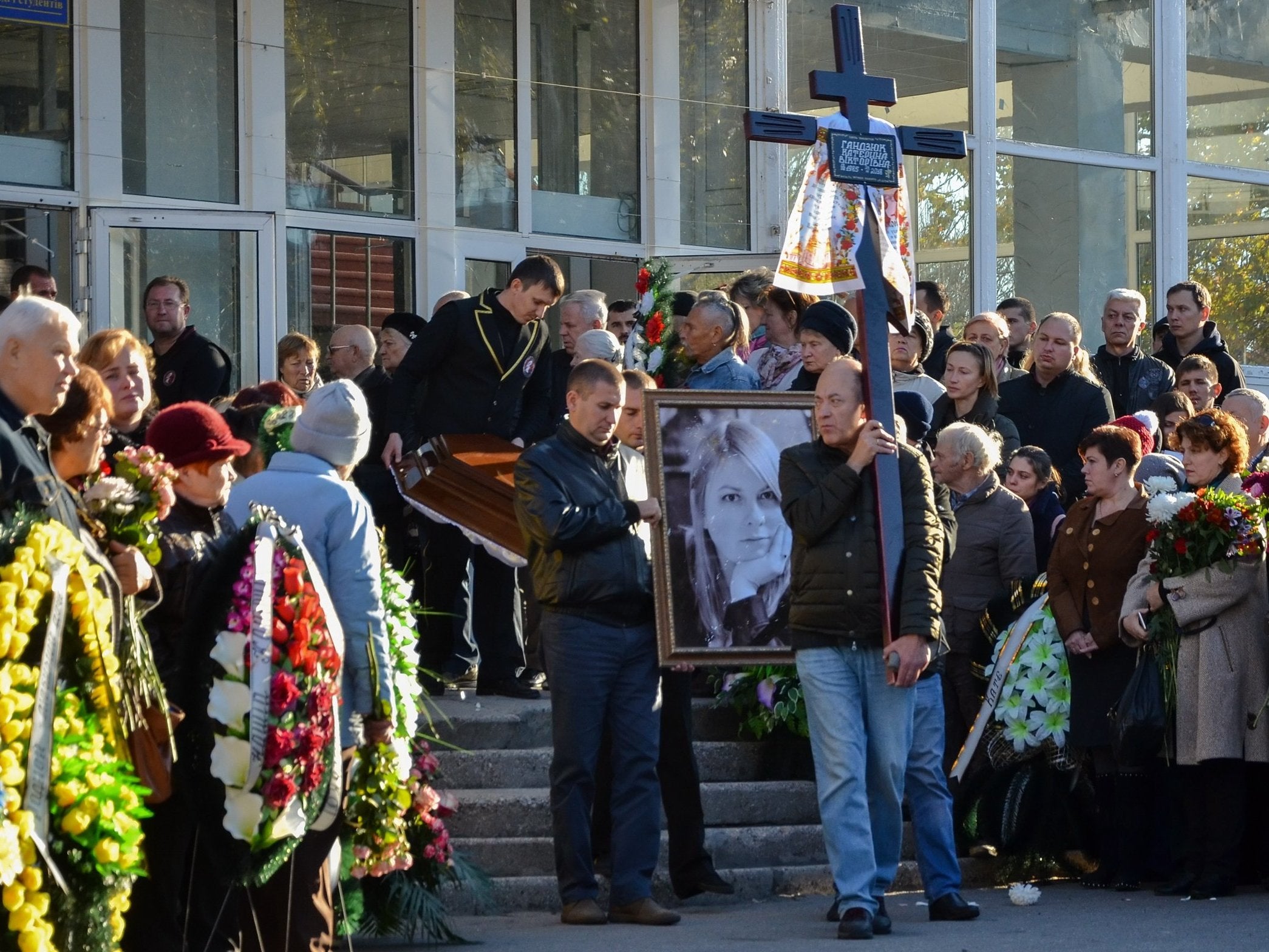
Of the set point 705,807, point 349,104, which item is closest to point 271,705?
point 705,807

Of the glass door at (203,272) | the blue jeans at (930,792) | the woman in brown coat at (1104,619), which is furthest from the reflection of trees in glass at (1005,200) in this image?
the blue jeans at (930,792)

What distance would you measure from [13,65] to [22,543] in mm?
7621

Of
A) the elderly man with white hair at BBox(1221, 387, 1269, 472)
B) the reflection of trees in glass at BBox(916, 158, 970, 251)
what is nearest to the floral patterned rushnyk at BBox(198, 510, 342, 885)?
the elderly man with white hair at BBox(1221, 387, 1269, 472)

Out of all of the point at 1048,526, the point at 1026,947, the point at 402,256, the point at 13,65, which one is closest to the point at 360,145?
the point at 402,256

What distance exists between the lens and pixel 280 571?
5578mm

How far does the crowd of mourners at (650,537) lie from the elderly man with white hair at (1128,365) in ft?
0.10

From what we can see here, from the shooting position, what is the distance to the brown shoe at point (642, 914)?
7.49 meters

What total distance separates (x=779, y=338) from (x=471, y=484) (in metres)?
1.77

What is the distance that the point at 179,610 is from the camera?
5.92m

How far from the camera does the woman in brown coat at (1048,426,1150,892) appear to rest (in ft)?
28.3

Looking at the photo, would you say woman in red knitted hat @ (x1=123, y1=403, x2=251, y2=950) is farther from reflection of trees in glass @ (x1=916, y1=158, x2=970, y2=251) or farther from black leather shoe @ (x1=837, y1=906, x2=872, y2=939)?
reflection of trees in glass @ (x1=916, y1=158, x2=970, y2=251)

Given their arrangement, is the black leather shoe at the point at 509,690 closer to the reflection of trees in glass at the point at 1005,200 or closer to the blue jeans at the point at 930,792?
the blue jeans at the point at 930,792

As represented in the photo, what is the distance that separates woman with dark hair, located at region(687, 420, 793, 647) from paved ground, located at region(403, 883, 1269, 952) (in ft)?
3.89

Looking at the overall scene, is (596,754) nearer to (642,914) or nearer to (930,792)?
(642,914)
